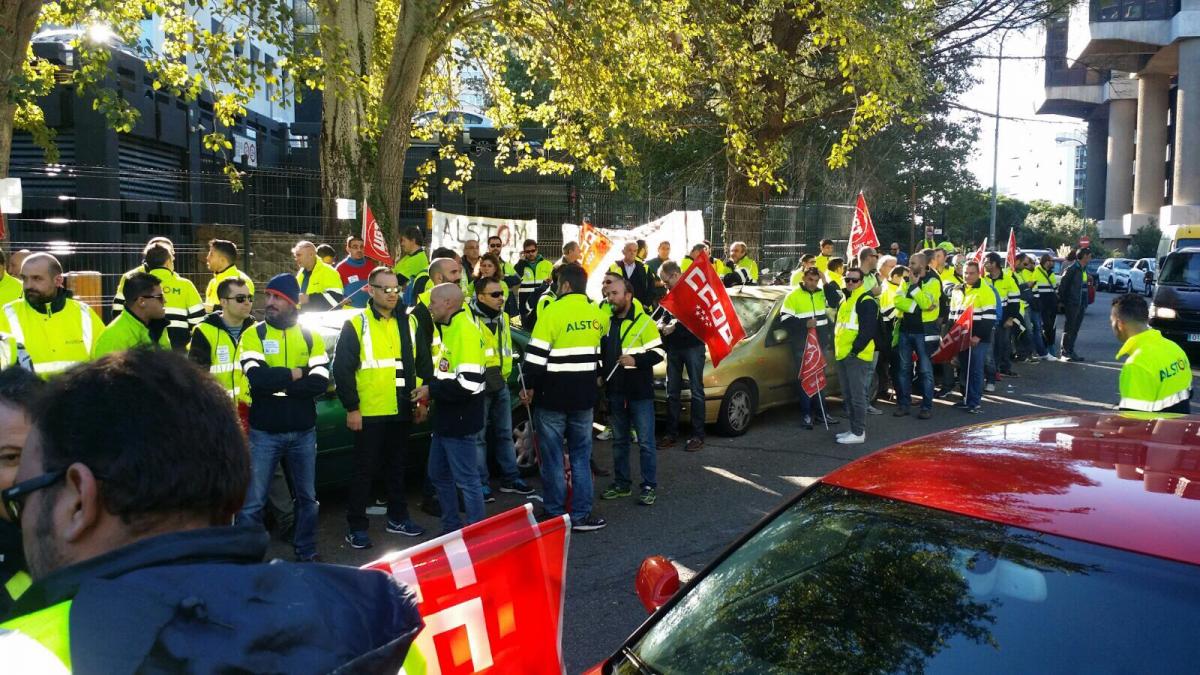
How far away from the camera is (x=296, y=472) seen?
633 cm

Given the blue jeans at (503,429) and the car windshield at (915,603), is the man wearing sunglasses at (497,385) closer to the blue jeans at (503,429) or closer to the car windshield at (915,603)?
the blue jeans at (503,429)

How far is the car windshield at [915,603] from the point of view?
7.50ft

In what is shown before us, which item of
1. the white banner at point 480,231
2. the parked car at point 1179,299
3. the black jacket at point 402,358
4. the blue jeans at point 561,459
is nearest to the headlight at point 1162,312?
the parked car at point 1179,299

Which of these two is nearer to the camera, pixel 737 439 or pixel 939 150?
pixel 737 439

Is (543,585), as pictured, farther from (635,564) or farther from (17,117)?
(17,117)

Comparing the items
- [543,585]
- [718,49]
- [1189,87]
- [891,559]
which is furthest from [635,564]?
[1189,87]

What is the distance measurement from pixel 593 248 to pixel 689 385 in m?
2.17

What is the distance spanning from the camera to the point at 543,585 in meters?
3.32

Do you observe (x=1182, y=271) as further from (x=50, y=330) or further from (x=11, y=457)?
(x=11, y=457)

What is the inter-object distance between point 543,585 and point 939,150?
135 feet

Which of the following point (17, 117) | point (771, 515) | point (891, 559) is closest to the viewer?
point (891, 559)

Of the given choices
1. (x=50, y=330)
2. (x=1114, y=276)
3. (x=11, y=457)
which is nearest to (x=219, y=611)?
(x=11, y=457)

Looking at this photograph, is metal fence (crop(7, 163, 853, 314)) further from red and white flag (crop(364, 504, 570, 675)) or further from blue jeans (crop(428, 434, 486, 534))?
red and white flag (crop(364, 504, 570, 675))

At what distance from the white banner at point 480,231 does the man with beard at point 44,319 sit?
594 centimetres
